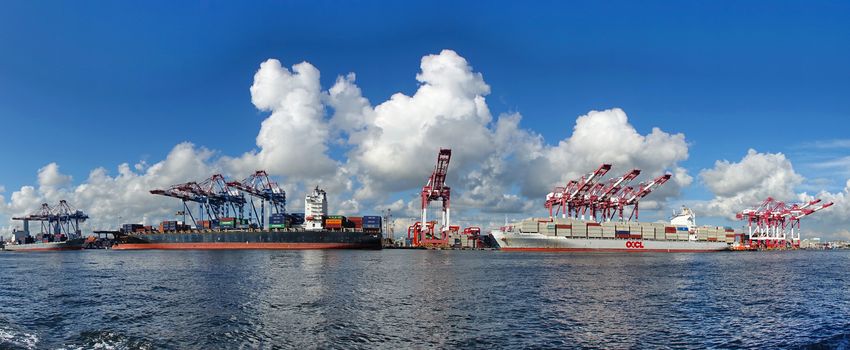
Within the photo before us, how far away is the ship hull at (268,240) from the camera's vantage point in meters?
152

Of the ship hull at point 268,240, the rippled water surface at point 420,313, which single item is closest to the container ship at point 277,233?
the ship hull at point 268,240

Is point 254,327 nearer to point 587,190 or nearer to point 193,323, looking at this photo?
point 193,323

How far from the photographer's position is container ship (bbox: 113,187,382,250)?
153 metres

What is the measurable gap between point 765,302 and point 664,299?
6.89 metres

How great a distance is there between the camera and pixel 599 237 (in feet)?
510

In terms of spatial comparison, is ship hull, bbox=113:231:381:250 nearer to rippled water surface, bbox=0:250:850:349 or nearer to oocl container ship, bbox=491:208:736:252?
oocl container ship, bbox=491:208:736:252

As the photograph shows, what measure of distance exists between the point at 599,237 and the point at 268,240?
92.6m

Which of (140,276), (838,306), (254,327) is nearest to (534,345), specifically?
(254,327)

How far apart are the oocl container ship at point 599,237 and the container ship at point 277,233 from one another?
1595 inches

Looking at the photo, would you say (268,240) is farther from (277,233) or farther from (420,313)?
(420,313)

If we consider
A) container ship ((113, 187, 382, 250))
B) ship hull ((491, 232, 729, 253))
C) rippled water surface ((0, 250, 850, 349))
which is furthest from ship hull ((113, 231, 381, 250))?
rippled water surface ((0, 250, 850, 349))

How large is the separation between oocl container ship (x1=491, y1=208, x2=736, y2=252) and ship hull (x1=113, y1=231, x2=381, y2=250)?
1552 inches

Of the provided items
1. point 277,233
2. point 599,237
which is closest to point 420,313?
point 277,233

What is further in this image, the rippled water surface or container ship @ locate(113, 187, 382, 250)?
container ship @ locate(113, 187, 382, 250)
